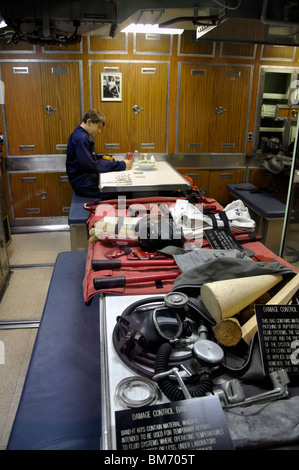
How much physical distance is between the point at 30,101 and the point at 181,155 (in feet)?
7.73

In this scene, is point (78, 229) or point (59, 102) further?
point (59, 102)

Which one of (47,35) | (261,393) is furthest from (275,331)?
(47,35)

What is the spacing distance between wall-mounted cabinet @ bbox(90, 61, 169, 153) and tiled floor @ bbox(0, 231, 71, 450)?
5.50 ft

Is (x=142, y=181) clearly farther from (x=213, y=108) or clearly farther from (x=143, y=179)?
(x=213, y=108)

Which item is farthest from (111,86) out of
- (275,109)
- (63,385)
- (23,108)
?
(63,385)

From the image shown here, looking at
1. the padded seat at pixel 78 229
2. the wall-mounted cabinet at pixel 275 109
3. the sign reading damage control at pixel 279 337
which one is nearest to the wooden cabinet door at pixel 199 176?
the wall-mounted cabinet at pixel 275 109

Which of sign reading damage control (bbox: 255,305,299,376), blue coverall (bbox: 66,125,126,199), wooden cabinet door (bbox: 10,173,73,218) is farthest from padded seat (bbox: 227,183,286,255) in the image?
sign reading damage control (bbox: 255,305,299,376)

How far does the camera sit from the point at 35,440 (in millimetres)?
1354

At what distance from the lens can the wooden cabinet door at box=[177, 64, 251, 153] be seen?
5383 mm

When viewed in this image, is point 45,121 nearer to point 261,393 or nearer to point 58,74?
point 58,74

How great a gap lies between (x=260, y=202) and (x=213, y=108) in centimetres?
194

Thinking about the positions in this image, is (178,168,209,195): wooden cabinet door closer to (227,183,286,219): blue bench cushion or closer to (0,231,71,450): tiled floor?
(227,183,286,219): blue bench cushion

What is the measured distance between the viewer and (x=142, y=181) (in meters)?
3.83

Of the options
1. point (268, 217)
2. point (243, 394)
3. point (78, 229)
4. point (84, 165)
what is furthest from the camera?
point (84, 165)
